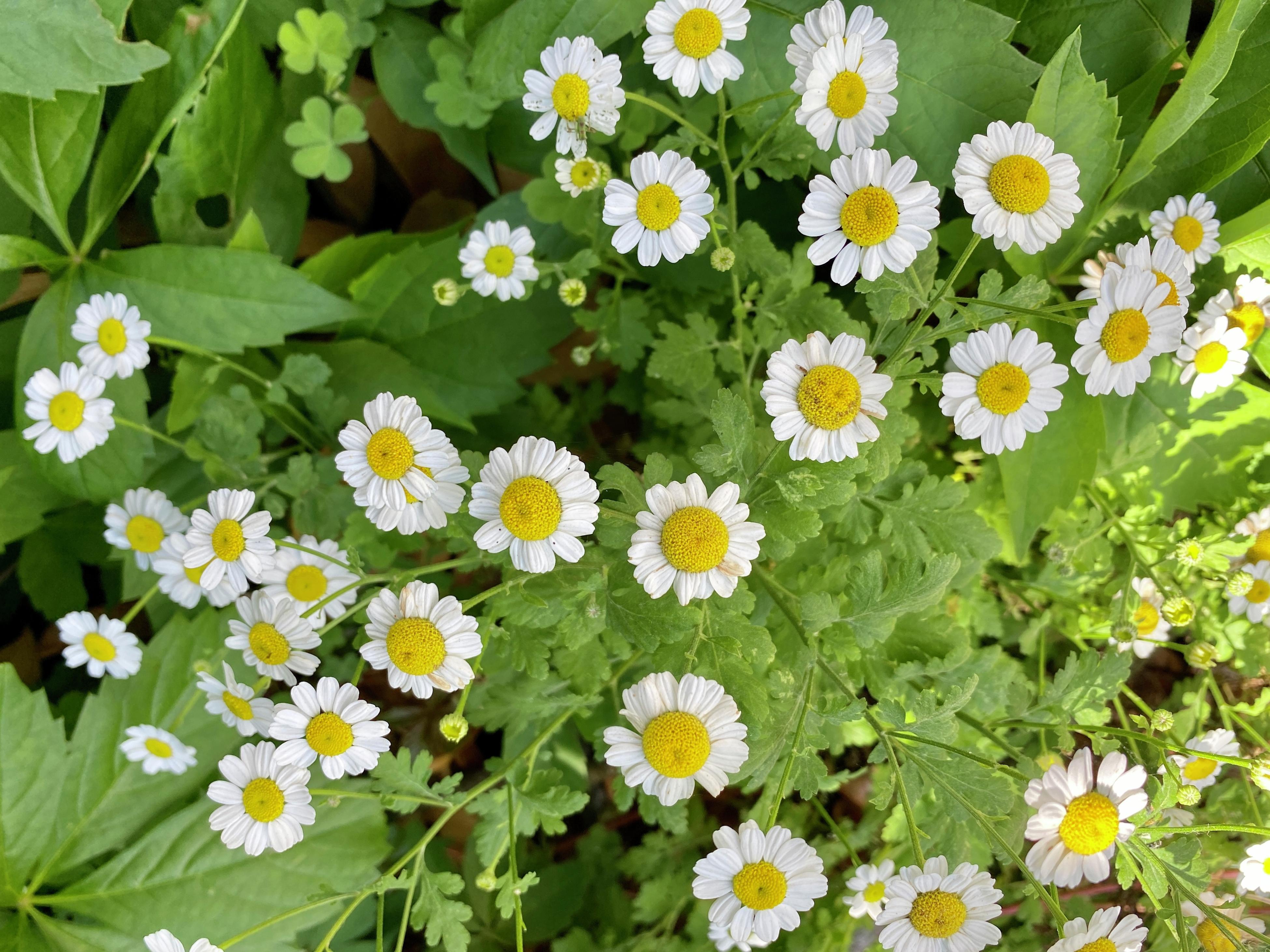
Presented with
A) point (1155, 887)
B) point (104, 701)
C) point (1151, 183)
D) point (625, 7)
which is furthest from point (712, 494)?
point (104, 701)

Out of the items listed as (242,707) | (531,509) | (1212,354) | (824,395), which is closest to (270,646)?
(242,707)

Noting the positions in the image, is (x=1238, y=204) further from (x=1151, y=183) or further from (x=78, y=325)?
(x=78, y=325)

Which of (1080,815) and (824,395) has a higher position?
(824,395)

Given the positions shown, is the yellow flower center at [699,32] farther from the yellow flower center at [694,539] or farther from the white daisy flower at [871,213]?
the yellow flower center at [694,539]

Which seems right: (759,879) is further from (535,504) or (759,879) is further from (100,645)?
(100,645)

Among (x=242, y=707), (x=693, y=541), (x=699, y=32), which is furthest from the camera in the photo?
(x=242, y=707)

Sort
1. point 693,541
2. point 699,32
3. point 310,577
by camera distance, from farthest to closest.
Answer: point 310,577, point 699,32, point 693,541

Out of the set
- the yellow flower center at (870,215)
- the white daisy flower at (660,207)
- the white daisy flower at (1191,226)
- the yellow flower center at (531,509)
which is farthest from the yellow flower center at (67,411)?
the white daisy flower at (1191,226)
